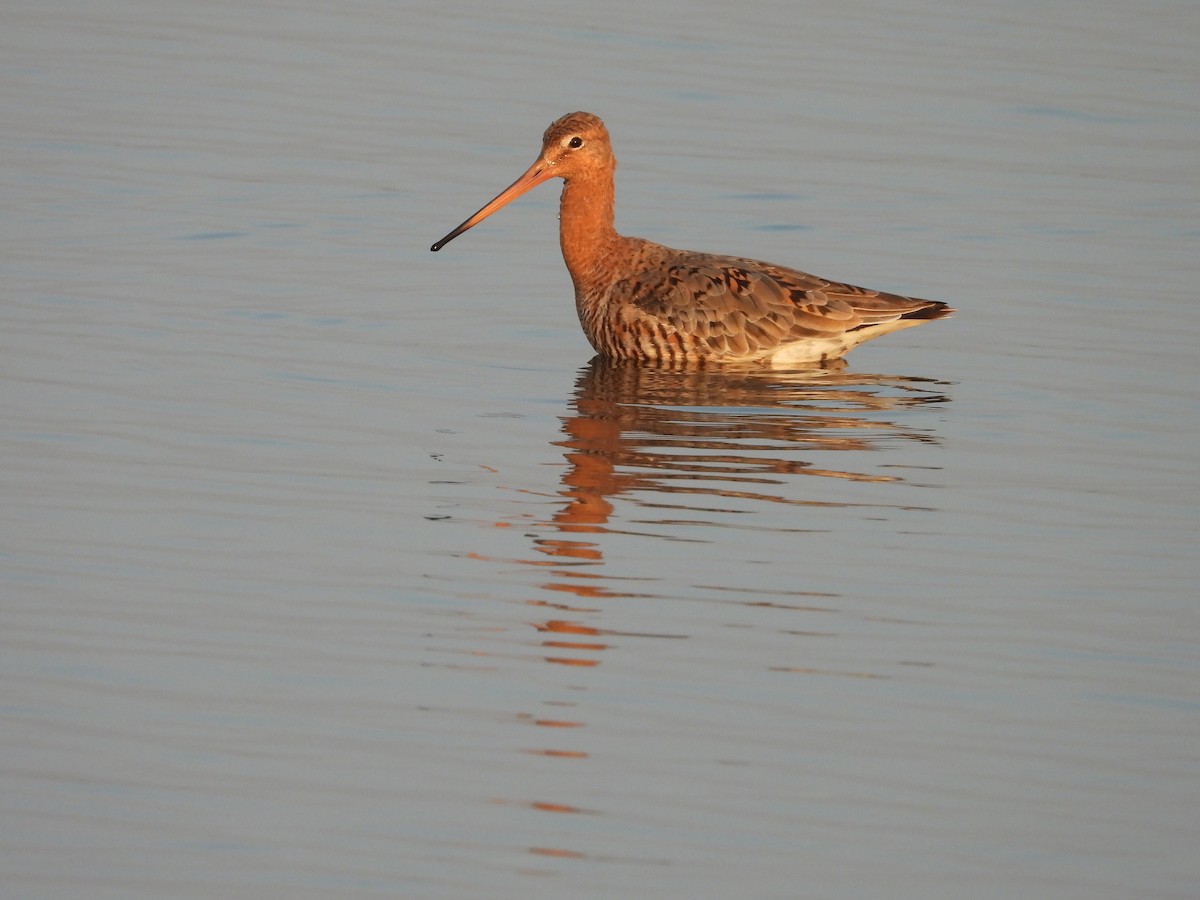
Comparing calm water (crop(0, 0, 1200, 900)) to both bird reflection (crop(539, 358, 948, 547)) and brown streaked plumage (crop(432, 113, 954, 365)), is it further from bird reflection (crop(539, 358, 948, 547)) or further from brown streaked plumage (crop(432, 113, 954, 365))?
brown streaked plumage (crop(432, 113, 954, 365))

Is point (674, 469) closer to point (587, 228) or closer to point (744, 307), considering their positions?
point (744, 307)

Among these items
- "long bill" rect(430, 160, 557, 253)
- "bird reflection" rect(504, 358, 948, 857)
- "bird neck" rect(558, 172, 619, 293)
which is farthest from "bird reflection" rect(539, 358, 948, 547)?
"long bill" rect(430, 160, 557, 253)

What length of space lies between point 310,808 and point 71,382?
5303 millimetres

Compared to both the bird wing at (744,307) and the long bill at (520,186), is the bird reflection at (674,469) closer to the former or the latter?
the bird wing at (744,307)

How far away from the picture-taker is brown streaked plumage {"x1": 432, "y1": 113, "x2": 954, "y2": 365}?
504 inches

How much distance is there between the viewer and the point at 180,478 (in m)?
9.51

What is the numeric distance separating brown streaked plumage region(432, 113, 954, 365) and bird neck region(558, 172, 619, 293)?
1 centimetres

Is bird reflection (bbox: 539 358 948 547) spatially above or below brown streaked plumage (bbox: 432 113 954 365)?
Result: below

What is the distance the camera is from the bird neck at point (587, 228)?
43.6 feet

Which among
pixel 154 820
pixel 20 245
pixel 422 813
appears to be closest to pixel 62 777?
pixel 154 820

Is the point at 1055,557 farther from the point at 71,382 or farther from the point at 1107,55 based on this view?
the point at 1107,55

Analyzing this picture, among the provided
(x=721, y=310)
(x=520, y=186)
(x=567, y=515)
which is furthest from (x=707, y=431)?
(x=520, y=186)

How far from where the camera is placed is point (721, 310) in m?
12.8

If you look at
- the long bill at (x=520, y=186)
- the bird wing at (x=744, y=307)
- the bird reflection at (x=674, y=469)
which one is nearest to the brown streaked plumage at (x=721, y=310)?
the bird wing at (x=744, y=307)
